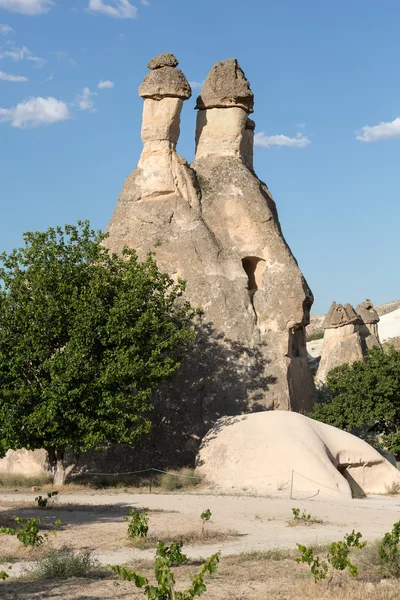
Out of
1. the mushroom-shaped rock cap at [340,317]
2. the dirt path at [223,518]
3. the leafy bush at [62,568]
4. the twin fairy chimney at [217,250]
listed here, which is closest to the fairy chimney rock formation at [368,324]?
the mushroom-shaped rock cap at [340,317]

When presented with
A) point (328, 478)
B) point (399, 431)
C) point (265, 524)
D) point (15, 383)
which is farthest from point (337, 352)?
point (265, 524)

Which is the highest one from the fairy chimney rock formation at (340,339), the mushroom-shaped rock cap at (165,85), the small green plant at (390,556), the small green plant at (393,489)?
the mushroom-shaped rock cap at (165,85)

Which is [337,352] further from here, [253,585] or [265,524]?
[253,585]

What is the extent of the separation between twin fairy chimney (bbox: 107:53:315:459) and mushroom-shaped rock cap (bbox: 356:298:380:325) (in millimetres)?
14650

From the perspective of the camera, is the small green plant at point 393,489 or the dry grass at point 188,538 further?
the small green plant at point 393,489

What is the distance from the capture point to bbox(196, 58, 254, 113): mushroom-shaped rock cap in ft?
98.6

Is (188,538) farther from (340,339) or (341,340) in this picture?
(340,339)

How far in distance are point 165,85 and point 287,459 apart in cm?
1444

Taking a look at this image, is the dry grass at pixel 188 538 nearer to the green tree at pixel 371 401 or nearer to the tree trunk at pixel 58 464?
the tree trunk at pixel 58 464

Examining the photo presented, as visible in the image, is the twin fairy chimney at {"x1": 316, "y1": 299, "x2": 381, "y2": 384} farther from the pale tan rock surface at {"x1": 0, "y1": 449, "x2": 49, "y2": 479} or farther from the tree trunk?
the tree trunk

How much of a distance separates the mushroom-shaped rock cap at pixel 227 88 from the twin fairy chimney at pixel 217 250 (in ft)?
0.13

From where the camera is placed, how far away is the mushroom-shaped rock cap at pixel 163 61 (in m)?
28.9

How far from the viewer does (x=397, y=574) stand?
399 inches

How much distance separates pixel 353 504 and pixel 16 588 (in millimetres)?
10649
